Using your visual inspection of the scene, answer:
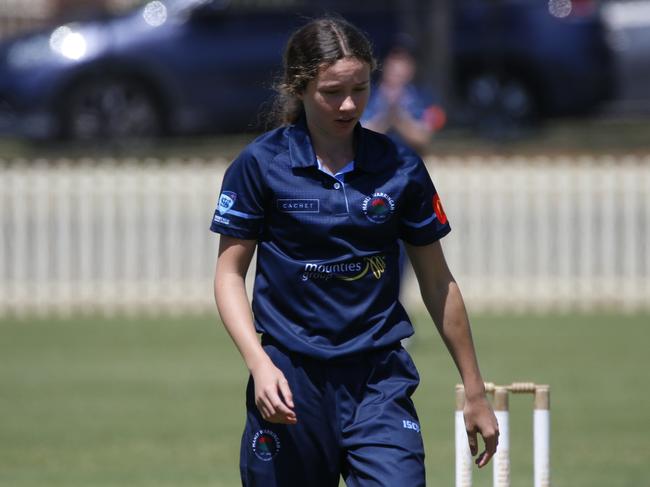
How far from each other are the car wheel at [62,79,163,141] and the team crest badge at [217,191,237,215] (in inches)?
526

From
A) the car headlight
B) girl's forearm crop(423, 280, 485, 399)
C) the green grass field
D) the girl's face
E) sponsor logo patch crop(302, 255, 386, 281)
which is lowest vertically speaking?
the green grass field

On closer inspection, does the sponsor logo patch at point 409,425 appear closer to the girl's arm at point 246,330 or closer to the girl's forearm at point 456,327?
the girl's forearm at point 456,327

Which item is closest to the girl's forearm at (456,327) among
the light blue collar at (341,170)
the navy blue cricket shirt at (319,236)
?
the navy blue cricket shirt at (319,236)

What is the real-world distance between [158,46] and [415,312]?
213 inches

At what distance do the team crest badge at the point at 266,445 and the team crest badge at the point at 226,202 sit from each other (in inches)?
26.6

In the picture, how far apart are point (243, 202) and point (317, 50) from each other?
1.67 feet

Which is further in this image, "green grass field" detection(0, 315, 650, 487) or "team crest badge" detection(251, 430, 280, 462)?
"green grass field" detection(0, 315, 650, 487)

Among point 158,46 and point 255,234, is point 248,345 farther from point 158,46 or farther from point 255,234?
point 158,46

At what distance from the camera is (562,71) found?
17750mm

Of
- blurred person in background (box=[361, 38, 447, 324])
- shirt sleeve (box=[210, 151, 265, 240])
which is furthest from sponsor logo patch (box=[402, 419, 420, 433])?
blurred person in background (box=[361, 38, 447, 324])

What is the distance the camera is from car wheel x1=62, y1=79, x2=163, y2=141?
17.3 metres

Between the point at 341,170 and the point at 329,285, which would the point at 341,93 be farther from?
the point at 329,285

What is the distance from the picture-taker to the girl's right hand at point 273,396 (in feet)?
12.5

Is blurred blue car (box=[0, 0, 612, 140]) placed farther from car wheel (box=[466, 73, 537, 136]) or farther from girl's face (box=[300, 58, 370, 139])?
girl's face (box=[300, 58, 370, 139])
